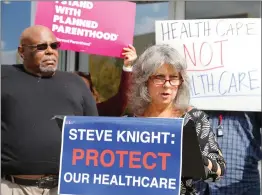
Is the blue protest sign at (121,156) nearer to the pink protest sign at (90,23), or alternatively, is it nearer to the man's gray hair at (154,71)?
the man's gray hair at (154,71)

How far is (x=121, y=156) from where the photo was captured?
74.5 inches

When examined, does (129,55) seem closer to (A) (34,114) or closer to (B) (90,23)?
(B) (90,23)

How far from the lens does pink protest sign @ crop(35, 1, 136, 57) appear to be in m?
3.10

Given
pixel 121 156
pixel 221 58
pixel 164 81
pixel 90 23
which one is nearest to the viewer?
pixel 121 156

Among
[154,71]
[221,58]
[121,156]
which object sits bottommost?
[121,156]

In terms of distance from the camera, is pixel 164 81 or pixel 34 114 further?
pixel 34 114

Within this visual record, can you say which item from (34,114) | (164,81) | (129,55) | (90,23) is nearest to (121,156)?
(164,81)

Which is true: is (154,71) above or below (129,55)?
below

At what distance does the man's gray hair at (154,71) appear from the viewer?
2.05 meters

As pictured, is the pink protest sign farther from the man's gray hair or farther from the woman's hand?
the man's gray hair

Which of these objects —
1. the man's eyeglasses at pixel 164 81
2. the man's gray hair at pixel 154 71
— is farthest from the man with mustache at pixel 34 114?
the man's eyeglasses at pixel 164 81

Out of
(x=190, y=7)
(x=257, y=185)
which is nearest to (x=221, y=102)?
(x=257, y=185)

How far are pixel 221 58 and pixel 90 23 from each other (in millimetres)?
763

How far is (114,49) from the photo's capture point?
122 inches
